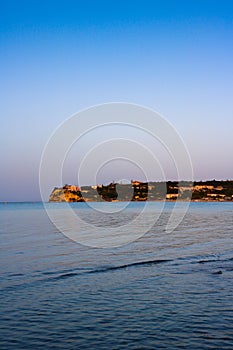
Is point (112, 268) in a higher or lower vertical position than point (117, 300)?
higher

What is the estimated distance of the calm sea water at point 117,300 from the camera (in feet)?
45.8

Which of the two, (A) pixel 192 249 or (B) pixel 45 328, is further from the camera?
(A) pixel 192 249

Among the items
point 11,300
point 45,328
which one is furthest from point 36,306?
point 45,328

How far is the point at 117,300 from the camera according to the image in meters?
18.5

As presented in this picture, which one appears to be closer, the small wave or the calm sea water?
the calm sea water

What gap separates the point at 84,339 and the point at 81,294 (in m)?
5.74

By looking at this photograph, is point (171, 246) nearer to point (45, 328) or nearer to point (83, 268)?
point (83, 268)

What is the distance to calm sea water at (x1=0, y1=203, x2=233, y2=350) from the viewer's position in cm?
1395

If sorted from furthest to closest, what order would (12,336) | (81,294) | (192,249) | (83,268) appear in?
1. (192,249)
2. (83,268)
3. (81,294)
4. (12,336)

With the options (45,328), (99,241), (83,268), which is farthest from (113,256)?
(45,328)

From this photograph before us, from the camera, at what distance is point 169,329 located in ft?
48.3

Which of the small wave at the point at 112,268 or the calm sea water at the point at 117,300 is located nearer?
the calm sea water at the point at 117,300

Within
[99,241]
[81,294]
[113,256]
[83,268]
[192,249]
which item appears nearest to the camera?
[81,294]

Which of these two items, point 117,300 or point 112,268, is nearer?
point 117,300
